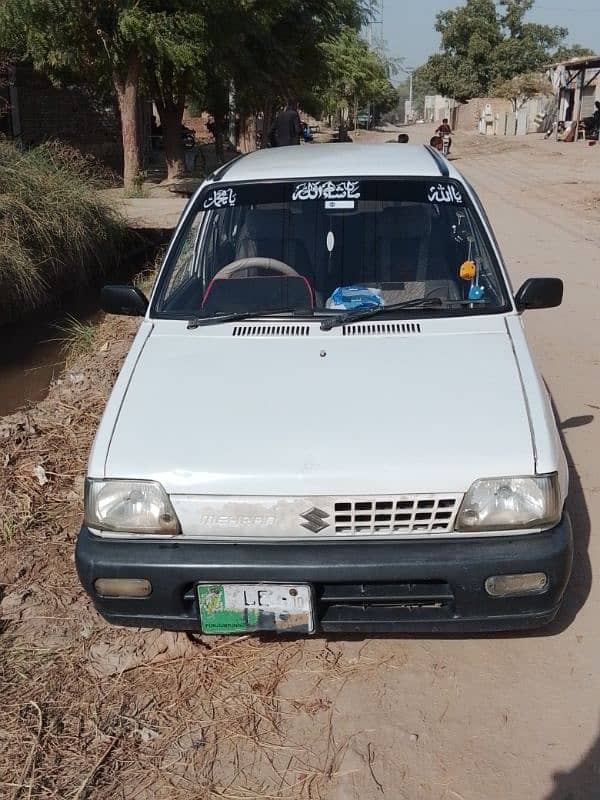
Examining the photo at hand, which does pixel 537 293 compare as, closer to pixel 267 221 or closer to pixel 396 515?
pixel 267 221

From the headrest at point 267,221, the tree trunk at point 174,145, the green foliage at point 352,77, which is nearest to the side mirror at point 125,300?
the headrest at point 267,221

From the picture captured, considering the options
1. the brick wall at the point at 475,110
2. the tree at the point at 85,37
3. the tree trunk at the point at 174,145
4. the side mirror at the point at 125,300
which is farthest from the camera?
the brick wall at the point at 475,110

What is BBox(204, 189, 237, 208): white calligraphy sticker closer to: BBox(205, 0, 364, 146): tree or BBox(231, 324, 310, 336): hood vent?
BBox(231, 324, 310, 336): hood vent

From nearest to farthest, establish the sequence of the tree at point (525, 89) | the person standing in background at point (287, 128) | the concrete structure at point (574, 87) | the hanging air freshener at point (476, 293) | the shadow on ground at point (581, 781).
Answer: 1. the shadow on ground at point (581, 781)
2. the hanging air freshener at point (476, 293)
3. the person standing in background at point (287, 128)
4. the concrete structure at point (574, 87)
5. the tree at point (525, 89)

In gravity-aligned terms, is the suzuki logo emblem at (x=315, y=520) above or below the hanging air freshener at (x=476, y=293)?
below

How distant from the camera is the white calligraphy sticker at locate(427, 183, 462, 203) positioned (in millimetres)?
3951

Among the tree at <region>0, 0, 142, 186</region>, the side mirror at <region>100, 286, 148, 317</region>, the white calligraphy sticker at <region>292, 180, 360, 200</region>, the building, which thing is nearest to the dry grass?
the side mirror at <region>100, 286, 148, 317</region>

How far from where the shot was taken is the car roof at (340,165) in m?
4.00

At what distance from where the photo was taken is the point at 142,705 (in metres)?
2.92

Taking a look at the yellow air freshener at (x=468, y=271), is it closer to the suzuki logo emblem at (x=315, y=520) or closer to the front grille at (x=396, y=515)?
the front grille at (x=396, y=515)

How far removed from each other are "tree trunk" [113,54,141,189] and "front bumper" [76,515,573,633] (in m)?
16.3

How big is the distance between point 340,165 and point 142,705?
8.89 feet

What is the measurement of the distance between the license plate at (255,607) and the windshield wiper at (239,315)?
1.32 m

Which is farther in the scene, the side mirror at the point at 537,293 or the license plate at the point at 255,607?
the side mirror at the point at 537,293
